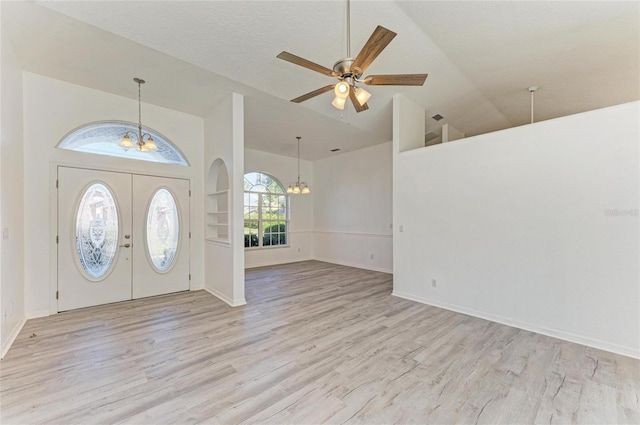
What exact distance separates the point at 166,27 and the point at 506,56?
4338mm

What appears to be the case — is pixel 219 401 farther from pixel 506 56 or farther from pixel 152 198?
pixel 506 56

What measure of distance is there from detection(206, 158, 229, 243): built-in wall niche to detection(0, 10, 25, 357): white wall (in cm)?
239

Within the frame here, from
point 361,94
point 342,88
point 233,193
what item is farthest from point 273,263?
point 342,88

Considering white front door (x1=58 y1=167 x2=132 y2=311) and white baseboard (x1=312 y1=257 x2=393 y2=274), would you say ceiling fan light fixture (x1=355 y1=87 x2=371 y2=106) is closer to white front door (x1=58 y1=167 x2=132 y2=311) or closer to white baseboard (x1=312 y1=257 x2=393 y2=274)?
white front door (x1=58 y1=167 x2=132 y2=311)

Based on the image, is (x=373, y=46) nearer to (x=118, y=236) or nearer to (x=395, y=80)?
(x=395, y=80)

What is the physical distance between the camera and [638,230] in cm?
271

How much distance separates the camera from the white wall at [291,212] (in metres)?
7.43

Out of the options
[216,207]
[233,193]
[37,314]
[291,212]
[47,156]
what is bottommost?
[37,314]

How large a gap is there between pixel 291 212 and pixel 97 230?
192 inches

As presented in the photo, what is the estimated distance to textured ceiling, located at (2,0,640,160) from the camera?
2801 mm

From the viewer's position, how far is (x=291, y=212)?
830 centimetres

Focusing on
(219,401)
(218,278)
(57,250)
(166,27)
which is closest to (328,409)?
(219,401)

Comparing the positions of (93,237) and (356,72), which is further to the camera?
(93,237)

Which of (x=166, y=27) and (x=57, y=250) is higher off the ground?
(x=166, y=27)
